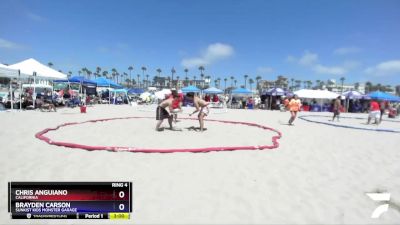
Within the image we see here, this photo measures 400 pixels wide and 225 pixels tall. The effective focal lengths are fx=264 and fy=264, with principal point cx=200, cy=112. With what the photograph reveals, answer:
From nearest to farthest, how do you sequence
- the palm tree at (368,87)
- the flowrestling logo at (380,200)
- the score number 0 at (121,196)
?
the score number 0 at (121,196) → the flowrestling logo at (380,200) → the palm tree at (368,87)

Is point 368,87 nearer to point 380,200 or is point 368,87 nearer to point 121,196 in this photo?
point 380,200

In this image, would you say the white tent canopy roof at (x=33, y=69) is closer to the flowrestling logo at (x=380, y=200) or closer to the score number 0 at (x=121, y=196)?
the score number 0 at (x=121, y=196)

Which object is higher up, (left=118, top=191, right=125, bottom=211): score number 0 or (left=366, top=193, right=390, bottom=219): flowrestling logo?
(left=118, top=191, right=125, bottom=211): score number 0

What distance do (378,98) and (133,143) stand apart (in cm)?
3274

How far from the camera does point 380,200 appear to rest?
3807 millimetres

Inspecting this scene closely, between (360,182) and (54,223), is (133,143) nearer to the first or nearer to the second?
(54,223)

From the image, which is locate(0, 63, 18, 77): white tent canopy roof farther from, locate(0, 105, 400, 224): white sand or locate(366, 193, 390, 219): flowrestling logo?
locate(366, 193, 390, 219): flowrestling logo
